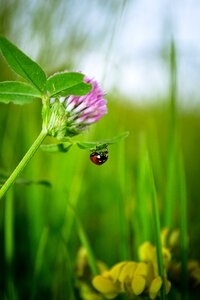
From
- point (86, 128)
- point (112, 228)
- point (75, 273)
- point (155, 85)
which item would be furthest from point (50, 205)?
point (155, 85)

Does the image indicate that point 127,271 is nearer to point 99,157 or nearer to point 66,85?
point 99,157

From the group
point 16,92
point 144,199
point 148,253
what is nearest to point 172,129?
point 144,199

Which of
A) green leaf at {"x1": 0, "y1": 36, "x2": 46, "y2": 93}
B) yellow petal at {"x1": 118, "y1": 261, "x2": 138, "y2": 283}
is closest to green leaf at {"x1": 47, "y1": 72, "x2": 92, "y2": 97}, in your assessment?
green leaf at {"x1": 0, "y1": 36, "x2": 46, "y2": 93}

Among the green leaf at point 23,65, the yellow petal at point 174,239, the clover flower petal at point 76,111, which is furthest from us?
the yellow petal at point 174,239

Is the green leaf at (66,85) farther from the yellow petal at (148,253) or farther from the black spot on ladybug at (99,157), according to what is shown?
the yellow petal at (148,253)

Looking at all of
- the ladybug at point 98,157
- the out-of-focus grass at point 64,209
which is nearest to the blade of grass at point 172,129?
the out-of-focus grass at point 64,209

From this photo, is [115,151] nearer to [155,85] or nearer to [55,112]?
[155,85]
